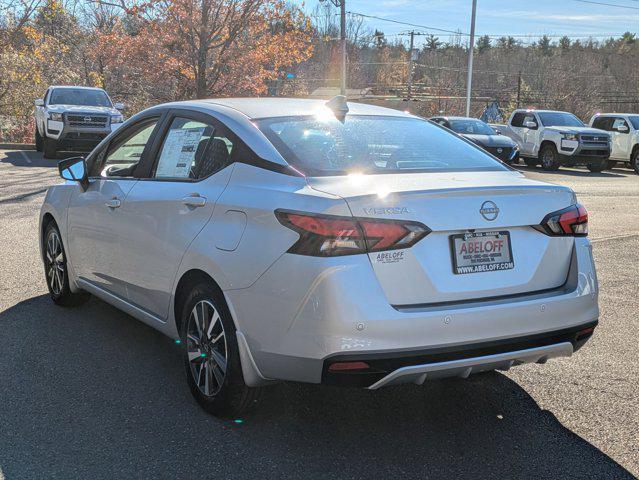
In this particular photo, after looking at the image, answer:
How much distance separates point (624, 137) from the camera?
23312 millimetres

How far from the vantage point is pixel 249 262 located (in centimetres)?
334

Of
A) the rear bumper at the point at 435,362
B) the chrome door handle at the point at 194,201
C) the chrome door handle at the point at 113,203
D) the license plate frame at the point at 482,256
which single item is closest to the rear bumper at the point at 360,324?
the rear bumper at the point at 435,362

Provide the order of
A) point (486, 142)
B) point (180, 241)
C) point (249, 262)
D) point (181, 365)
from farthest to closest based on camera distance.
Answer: point (486, 142)
point (181, 365)
point (180, 241)
point (249, 262)

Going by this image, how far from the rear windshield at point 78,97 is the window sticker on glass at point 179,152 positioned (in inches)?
679

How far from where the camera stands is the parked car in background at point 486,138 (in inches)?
861

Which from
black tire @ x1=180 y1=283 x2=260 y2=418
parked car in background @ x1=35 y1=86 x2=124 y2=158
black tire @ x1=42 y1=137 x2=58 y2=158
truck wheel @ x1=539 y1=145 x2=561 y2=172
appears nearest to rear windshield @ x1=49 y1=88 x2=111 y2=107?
parked car in background @ x1=35 y1=86 x2=124 y2=158

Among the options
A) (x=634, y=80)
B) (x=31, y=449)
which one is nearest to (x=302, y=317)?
(x=31, y=449)

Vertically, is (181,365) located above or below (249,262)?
below

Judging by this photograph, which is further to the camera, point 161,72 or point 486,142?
point 161,72

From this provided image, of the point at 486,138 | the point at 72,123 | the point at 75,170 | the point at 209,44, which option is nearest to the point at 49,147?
the point at 72,123

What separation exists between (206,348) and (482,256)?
5.01 ft

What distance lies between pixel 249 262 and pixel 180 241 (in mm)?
723

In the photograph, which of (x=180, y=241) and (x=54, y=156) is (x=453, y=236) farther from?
(x=54, y=156)

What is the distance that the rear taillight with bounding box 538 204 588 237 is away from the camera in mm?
3477
